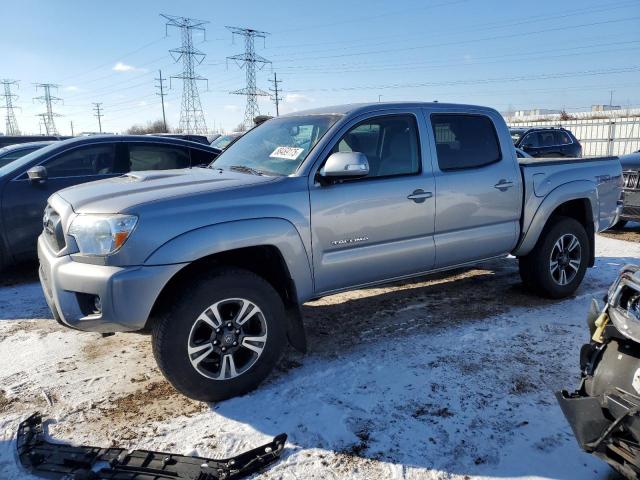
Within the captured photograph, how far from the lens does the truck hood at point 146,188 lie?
122 inches

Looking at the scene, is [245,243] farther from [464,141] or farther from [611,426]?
[464,141]

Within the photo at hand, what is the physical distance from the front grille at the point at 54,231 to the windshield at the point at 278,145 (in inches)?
51.7

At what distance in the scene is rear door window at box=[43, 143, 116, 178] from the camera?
6.14 metres

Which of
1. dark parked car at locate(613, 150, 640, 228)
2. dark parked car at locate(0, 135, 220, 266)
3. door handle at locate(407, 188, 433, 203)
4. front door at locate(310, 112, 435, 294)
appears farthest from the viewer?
dark parked car at locate(613, 150, 640, 228)

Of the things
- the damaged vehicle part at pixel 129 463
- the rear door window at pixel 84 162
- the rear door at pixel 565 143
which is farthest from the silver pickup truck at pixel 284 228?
the rear door at pixel 565 143

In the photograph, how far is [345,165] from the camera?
11.3 feet

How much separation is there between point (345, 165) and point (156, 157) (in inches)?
161

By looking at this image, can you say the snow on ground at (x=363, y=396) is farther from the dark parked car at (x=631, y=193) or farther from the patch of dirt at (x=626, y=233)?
the patch of dirt at (x=626, y=233)

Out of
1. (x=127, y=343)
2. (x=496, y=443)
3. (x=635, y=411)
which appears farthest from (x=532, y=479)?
(x=127, y=343)

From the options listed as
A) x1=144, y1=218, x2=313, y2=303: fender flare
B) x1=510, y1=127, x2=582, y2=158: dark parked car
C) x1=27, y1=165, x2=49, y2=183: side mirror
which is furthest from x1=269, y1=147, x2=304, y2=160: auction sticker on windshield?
x1=510, y1=127, x2=582, y2=158: dark parked car

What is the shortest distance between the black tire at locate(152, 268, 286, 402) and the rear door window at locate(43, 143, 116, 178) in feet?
12.9

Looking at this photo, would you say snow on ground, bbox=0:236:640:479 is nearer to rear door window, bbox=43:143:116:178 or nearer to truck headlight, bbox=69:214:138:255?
truck headlight, bbox=69:214:138:255

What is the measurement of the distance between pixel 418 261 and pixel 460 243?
1.56 feet

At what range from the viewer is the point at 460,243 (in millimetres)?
4363
